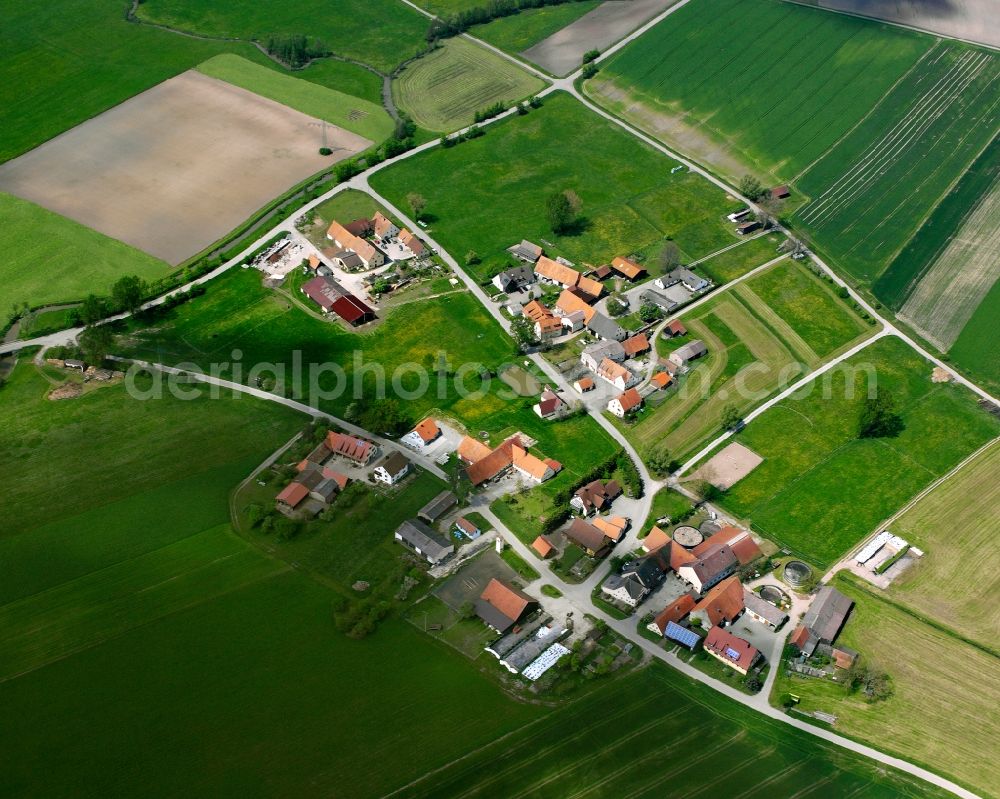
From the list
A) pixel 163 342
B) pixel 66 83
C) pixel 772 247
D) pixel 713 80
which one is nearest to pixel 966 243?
pixel 772 247

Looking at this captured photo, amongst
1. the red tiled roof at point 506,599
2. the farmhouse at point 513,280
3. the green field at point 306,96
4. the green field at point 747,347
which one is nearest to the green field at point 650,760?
the red tiled roof at point 506,599

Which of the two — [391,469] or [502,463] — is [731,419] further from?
[391,469]

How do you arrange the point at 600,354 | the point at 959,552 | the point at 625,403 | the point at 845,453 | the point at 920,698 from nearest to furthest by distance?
the point at 920,698 < the point at 959,552 < the point at 845,453 < the point at 625,403 < the point at 600,354

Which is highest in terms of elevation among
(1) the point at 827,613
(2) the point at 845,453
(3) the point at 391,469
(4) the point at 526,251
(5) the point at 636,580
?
(4) the point at 526,251

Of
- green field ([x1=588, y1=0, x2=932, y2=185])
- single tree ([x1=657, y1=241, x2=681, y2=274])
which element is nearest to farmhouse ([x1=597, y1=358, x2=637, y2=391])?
single tree ([x1=657, y1=241, x2=681, y2=274])

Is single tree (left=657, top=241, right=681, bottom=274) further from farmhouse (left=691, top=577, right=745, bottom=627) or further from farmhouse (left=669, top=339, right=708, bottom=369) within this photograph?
farmhouse (left=691, top=577, right=745, bottom=627)

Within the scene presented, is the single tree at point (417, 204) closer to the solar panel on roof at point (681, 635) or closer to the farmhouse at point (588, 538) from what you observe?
the farmhouse at point (588, 538)

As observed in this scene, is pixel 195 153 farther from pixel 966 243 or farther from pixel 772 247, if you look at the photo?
pixel 966 243

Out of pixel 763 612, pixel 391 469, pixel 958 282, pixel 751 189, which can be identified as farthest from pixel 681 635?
pixel 751 189
